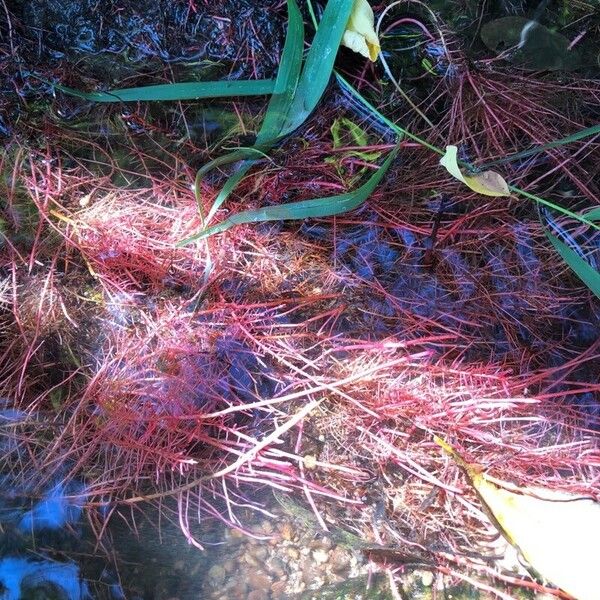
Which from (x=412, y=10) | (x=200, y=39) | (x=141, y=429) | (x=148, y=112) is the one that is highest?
(x=412, y=10)

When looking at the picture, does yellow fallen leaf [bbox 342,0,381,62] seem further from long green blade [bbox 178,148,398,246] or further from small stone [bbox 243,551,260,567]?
small stone [bbox 243,551,260,567]

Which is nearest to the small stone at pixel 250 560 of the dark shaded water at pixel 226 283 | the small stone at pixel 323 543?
the dark shaded water at pixel 226 283

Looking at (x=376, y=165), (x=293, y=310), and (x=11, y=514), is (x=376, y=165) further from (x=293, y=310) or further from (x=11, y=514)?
(x=11, y=514)

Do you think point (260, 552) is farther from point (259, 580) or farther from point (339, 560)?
point (339, 560)

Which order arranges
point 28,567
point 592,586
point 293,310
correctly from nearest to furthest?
1. point 592,586
2. point 28,567
3. point 293,310

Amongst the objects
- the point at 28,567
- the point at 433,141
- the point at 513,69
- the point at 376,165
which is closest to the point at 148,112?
the point at 376,165

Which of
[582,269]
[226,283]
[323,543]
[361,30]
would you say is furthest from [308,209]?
[323,543]

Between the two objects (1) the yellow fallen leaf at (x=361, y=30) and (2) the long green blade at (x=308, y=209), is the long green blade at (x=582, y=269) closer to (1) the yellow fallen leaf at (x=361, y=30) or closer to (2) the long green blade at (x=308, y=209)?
(2) the long green blade at (x=308, y=209)
